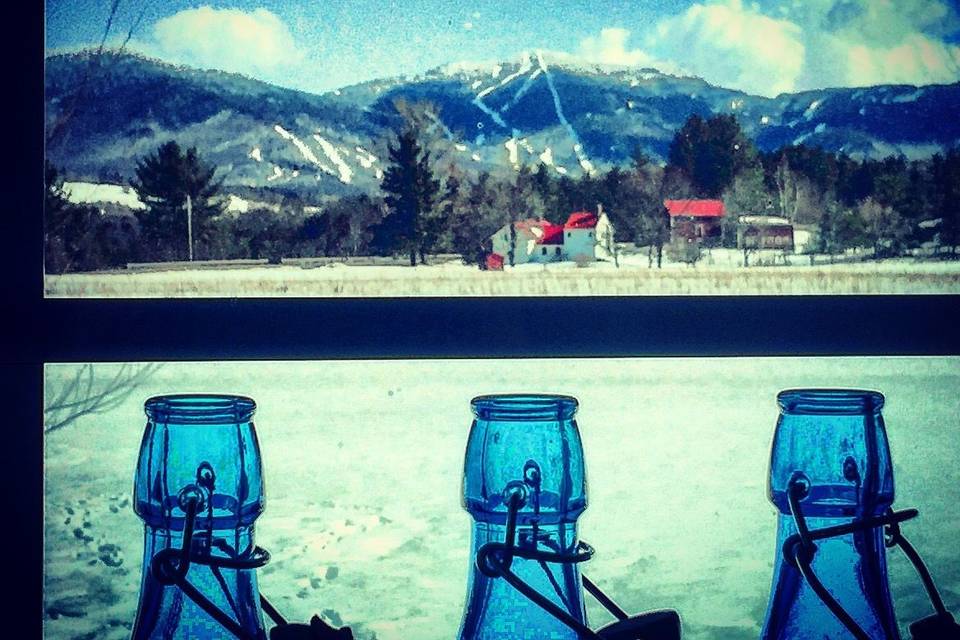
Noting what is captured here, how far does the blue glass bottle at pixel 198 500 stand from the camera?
58 centimetres

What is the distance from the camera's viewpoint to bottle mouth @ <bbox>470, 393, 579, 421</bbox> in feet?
1.88

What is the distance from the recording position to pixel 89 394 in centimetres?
77

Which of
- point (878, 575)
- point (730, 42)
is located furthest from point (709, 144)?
point (878, 575)

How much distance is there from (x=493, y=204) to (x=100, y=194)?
0.89 feet

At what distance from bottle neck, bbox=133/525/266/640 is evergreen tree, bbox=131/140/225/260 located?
0.22 metres

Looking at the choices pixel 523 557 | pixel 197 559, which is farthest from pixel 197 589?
pixel 523 557

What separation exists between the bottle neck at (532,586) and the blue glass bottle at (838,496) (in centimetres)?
13

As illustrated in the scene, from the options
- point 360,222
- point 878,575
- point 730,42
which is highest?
point 730,42

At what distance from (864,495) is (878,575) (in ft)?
0.16

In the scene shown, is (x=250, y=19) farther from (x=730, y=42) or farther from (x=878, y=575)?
(x=878, y=575)

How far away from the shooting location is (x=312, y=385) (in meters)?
0.79

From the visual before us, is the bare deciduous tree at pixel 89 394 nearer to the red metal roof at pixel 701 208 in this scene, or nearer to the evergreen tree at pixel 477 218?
the evergreen tree at pixel 477 218

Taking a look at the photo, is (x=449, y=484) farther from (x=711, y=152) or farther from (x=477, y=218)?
(x=711, y=152)

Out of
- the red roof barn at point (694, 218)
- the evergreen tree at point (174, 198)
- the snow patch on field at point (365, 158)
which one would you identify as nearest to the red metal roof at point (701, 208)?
the red roof barn at point (694, 218)
